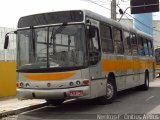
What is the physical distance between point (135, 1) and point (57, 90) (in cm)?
2066

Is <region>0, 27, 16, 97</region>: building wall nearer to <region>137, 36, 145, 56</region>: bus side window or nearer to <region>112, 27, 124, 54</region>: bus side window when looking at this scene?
<region>112, 27, 124, 54</region>: bus side window

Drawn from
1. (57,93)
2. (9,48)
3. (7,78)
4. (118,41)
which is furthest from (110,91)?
(9,48)

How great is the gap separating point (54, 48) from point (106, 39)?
264cm

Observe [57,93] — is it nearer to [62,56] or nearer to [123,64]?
[62,56]

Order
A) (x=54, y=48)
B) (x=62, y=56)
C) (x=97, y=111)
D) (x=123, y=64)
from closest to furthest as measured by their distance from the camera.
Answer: (x=62, y=56) < (x=54, y=48) < (x=97, y=111) < (x=123, y=64)

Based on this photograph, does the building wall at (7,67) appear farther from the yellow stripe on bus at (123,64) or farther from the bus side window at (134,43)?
the bus side window at (134,43)

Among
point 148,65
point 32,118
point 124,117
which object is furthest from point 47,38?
point 148,65

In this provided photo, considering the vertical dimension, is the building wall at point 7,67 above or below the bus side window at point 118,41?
below

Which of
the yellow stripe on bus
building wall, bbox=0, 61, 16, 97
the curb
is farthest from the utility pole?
the curb

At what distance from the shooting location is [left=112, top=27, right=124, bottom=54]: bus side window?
51.6ft

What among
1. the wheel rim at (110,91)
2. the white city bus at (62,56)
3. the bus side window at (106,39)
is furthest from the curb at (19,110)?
the bus side window at (106,39)

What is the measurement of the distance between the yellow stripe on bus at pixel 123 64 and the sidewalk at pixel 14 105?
265 centimetres

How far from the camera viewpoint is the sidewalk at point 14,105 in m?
12.9

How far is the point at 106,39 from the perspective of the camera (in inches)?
579
